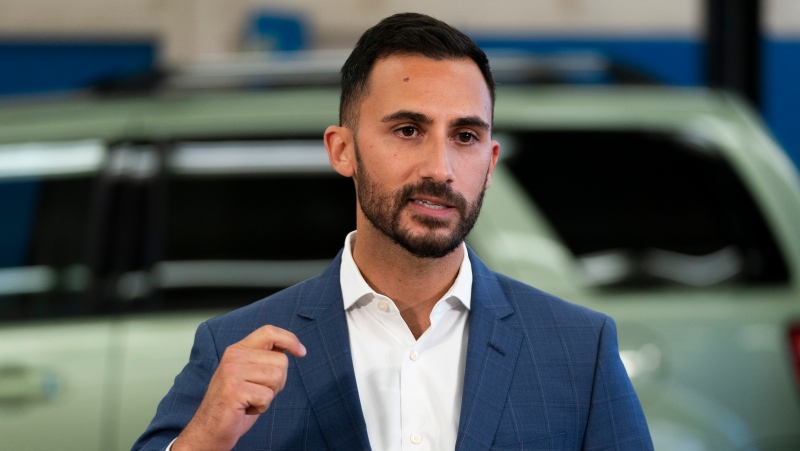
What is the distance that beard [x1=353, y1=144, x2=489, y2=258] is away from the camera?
4.83 feet

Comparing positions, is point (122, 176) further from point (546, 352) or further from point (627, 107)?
point (546, 352)

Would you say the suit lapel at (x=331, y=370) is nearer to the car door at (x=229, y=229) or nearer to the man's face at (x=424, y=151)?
the man's face at (x=424, y=151)

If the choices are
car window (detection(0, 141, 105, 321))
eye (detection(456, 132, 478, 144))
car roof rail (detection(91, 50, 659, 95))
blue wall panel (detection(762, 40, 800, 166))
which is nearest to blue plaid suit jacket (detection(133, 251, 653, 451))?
eye (detection(456, 132, 478, 144))

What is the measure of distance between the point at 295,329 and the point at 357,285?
0.11 metres

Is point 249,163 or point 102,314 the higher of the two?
point 249,163

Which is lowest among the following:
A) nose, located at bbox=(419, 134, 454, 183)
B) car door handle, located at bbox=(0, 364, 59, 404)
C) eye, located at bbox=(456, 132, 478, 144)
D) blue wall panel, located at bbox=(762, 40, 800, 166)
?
car door handle, located at bbox=(0, 364, 59, 404)

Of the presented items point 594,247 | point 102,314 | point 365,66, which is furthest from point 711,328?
point 102,314

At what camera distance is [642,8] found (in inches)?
305

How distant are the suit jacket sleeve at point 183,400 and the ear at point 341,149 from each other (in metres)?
0.34

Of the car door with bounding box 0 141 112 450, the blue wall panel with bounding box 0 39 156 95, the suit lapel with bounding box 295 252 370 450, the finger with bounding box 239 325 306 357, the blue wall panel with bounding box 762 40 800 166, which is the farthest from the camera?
the blue wall panel with bounding box 762 40 800 166

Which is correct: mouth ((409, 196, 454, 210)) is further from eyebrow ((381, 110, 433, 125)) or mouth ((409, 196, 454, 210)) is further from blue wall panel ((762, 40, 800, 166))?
blue wall panel ((762, 40, 800, 166))

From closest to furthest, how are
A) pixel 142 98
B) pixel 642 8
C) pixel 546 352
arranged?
pixel 546 352 < pixel 142 98 < pixel 642 8

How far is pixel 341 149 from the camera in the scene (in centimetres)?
166

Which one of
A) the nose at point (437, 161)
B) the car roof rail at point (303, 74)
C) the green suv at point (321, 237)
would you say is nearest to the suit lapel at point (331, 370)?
the nose at point (437, 161)
